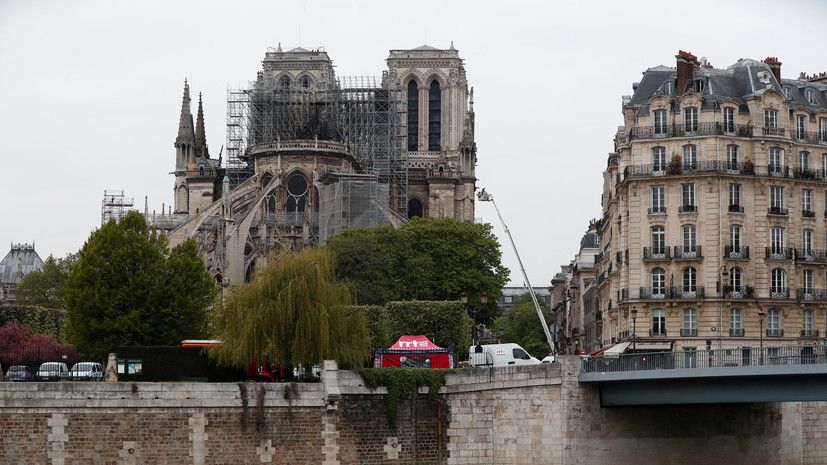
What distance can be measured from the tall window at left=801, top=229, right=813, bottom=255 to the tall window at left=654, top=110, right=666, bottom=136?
6.48 m

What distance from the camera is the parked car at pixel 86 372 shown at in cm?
4203

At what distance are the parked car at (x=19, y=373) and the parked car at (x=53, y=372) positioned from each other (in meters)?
0.29

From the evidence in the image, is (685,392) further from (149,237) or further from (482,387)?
(149,237)

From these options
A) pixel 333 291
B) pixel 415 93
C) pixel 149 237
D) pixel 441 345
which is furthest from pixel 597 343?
pixel 415 93

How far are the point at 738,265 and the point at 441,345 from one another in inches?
462

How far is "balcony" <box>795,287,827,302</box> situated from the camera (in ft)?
165

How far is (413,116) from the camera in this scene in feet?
390

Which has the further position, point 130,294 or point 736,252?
point 736,252

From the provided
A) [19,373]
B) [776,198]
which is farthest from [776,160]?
[19,373]

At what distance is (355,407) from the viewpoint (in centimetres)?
3878

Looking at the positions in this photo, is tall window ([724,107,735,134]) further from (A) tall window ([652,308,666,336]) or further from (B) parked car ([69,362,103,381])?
(B) parked car ([69,362,103,381])

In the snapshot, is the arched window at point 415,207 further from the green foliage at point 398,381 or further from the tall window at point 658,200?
the green foliage at point 398,381

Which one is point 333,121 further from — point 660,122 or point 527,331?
point 660,122

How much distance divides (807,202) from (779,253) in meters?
2.59
